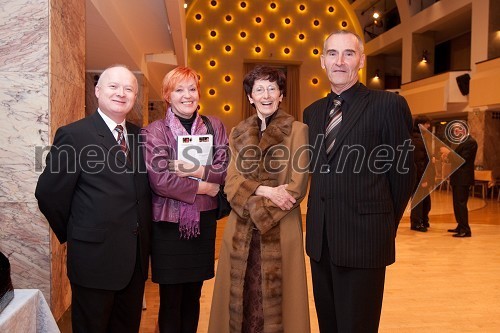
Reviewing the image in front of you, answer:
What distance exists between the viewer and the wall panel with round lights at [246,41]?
1806 cm

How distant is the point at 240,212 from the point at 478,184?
11805 mm

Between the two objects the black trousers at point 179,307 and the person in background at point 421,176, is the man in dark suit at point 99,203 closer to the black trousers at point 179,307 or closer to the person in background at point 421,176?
the black trousers at point 179,307

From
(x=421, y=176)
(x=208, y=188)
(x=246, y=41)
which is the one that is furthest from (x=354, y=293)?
(x=246, y=41)

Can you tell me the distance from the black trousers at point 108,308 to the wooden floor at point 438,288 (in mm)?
1040

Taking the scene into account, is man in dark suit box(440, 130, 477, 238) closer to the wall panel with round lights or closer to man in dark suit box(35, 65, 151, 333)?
man in dark suit box(35, 65, 151, 333)

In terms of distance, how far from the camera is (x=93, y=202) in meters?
2.09

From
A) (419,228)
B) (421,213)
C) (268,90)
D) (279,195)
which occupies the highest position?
(268,90)

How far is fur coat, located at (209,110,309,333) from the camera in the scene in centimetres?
232

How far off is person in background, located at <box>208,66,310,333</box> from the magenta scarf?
0.62 feet

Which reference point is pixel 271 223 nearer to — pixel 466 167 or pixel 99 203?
pixel 99 203

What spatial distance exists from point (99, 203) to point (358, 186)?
4.01ft

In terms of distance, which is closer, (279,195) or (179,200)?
(279,195)

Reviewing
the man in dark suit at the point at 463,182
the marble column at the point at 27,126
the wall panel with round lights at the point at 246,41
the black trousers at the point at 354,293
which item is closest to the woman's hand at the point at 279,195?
the black trousers at the point at 354,293

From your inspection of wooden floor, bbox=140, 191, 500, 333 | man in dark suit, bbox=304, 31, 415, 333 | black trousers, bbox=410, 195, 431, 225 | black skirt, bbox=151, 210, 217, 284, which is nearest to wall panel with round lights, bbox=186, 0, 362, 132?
black trousers, bbox=410, 195, 431, 225
